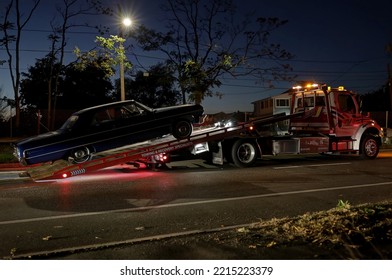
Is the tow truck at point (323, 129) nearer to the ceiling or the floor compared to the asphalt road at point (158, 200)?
nearer to the ceiling

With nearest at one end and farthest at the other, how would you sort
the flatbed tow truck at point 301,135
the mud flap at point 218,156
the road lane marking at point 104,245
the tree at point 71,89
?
the road lane marking at point 104,245 → the flatbed tow truck at point 301,135 → the mud flap at point 218,156 → the tree at point 71,89

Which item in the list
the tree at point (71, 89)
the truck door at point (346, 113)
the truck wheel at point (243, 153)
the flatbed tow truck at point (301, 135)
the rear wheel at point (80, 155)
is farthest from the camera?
the tree at point (71, 89)

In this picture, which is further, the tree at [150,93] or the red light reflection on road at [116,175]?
the tree at [150,93]

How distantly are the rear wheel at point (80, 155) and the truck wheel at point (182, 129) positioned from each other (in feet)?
8.35

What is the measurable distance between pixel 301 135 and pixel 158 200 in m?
8.10

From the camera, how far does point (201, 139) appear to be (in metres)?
12.8

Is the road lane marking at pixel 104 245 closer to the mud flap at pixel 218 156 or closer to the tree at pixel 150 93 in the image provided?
the mud flap at pixel 218 156

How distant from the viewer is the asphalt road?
6.36m

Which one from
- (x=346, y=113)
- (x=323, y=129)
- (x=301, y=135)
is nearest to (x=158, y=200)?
(x=301, y=135)

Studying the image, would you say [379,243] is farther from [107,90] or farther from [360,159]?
[107,90]

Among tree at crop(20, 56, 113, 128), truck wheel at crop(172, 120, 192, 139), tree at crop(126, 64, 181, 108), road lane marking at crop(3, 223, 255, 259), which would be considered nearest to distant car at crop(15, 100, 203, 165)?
truck wheel at crop(172, 120, 192, 139)

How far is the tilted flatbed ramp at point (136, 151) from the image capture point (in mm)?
10219

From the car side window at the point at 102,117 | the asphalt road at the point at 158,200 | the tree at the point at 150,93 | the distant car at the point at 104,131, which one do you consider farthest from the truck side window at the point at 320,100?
the tree at the point at 150,93

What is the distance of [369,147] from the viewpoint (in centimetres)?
1597
